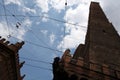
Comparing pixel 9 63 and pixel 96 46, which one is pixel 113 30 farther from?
pixel 9 63

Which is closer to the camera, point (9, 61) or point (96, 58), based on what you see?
point (96, 58)

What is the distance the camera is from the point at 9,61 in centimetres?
3581

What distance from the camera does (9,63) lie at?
3584 centimetres

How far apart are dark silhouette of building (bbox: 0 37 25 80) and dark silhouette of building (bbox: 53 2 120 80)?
14.9 m

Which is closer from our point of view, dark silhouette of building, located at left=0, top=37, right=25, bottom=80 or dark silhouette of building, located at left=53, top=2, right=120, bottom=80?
dark silhouette of building, located at left=53, top=2, right=120, bottom=80

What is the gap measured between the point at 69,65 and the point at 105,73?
1559 millimetres

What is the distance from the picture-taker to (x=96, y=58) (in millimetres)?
14133

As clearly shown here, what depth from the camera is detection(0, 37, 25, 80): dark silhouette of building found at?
34344 millimetres

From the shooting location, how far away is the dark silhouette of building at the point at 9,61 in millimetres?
34344

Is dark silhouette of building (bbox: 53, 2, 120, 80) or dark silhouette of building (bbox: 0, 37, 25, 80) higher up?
dark silhouette of building (bbox: 53, 2, 120, 80)

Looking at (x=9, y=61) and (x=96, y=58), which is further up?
(x=96, y=58)

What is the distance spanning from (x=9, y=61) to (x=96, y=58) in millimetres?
23615

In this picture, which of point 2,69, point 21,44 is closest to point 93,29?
point 2,69

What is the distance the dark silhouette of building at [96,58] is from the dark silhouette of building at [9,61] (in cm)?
1490
